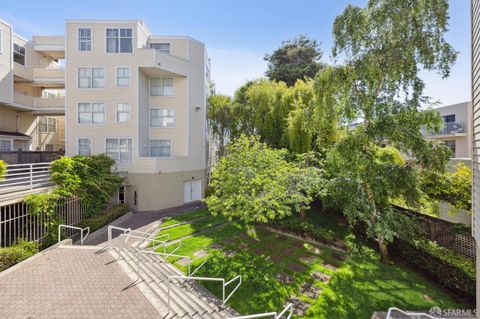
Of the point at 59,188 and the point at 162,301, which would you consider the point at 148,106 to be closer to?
the point at 59,188

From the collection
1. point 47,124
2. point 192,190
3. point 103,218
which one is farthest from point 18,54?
point 192,190

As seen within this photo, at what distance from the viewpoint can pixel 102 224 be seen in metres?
14.2

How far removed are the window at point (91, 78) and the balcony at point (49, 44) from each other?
283 inches

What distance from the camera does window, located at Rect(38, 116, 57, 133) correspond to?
24.0 m

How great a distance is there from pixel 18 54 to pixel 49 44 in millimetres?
2950

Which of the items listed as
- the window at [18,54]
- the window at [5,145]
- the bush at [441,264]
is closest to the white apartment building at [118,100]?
the window at [18,54]

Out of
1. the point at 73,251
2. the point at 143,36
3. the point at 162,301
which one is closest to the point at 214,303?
the point at 162,301

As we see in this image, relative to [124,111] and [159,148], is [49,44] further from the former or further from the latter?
[159,148]

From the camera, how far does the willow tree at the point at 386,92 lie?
9.74 m

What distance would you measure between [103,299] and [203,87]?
18788 millimetres

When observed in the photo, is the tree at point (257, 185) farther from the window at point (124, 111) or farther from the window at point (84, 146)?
the window at point (84, 146)

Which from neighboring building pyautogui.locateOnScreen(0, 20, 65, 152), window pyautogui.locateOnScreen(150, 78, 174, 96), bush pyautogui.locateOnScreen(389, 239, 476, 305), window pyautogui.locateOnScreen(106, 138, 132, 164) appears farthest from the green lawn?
neighboring building pyautogui.locateOnScreen(0, 20, 65, 152)

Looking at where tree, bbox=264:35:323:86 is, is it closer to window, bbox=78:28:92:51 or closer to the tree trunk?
window, bbox=78:28:92:51

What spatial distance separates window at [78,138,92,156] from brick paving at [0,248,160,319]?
1106 cm
